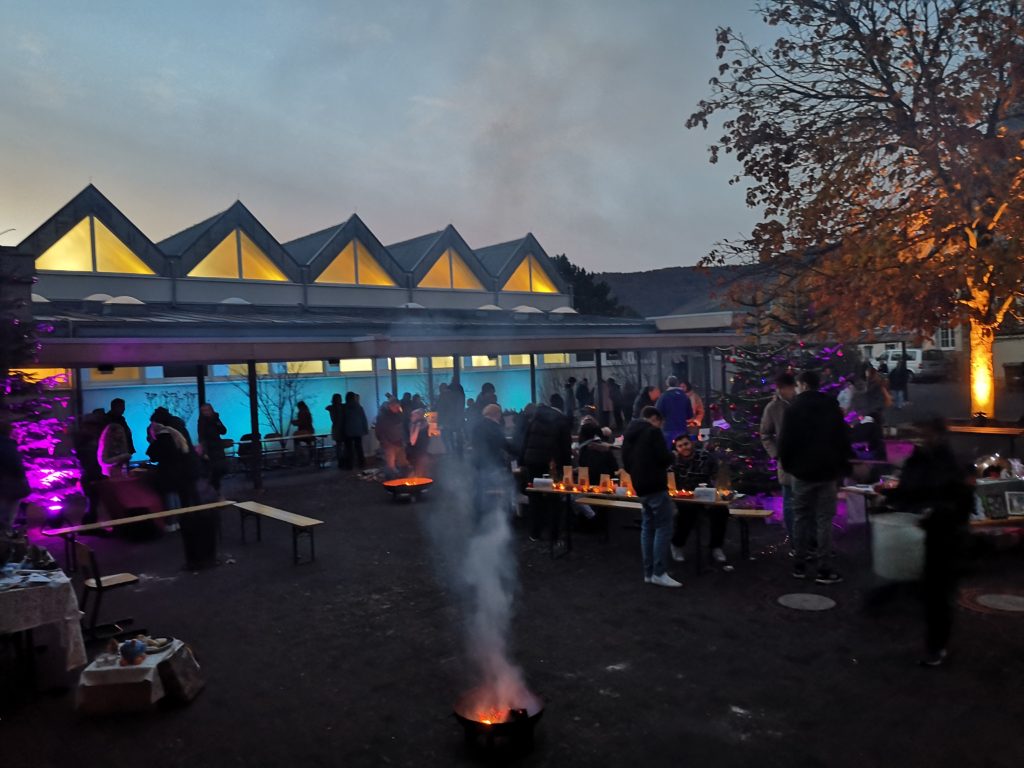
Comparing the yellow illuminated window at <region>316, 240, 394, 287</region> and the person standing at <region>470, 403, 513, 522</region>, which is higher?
the yellow illuminated window at <region>316, 240, 394, 287</region>

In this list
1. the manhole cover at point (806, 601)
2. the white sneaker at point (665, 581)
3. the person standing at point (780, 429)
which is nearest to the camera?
the manhole cover at point (806, 601)

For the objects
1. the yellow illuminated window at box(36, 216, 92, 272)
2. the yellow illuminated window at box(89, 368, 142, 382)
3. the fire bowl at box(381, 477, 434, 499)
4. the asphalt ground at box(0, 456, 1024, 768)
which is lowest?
the asphalt ground at box(0, 456, 1024, 768)

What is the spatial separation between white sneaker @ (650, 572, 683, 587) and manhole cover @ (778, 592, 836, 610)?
1.02 metres

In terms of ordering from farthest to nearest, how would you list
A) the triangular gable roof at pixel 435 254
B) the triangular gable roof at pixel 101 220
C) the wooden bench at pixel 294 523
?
the triangular gable roof at pixel 435 254 → the triangular gable roof at pixel 101 220 → the wooden bench at pixel 294 523

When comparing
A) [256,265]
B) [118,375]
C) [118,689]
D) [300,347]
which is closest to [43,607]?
[118,689]

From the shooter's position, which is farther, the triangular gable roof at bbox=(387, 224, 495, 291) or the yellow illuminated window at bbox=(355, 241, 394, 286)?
the triangular gable roof at bbox=(387, 224, 495, 291)

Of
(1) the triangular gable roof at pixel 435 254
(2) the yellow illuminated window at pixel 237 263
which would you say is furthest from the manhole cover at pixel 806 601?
(1) the triangular gable roof at pixel 435 254

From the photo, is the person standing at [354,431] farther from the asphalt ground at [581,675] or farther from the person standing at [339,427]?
the asphalt ground at [581,675]

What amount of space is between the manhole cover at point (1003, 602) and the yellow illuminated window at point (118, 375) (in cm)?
1837

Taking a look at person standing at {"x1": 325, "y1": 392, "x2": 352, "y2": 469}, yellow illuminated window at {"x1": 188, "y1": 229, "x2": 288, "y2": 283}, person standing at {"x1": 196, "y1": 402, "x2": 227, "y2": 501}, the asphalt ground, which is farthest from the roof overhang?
yellow illuminated window at {"x1": 188, "y1": 229, "x2": 288, "y2": 283}

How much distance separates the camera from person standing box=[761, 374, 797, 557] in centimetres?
771

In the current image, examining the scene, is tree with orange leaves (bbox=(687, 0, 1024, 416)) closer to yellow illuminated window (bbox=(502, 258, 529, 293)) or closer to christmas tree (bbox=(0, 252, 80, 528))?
christmas tree (bbox=(0, 252, 80, 528))

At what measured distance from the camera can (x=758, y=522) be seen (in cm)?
969

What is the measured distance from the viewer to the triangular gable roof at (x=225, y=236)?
24016 mm
